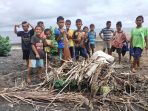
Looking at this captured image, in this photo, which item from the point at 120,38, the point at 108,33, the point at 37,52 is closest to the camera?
the point at 37,52

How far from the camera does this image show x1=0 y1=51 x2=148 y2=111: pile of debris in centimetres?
635

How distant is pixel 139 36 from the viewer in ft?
30.6

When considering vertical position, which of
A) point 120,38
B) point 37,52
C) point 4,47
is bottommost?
point 4,47

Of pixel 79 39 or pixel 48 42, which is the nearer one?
pixel 48 42

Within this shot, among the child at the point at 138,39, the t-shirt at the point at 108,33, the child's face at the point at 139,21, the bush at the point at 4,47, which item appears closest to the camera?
the child's face at the point at 139,21

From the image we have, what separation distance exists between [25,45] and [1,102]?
108 inches

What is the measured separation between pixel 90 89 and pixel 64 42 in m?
2.36

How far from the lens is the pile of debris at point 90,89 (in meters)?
6.35

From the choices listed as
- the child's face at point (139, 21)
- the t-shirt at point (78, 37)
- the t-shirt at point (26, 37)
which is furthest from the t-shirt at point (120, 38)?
the t-shirt at point (26, 37)

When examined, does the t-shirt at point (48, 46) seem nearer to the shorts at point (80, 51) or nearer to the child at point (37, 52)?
the shorts at point (80, 51)

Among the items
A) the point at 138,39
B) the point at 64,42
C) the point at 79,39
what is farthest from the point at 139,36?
the point at 64,42

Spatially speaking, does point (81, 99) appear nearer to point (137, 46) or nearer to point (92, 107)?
point (92, 107)

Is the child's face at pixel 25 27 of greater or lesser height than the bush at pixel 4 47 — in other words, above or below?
above

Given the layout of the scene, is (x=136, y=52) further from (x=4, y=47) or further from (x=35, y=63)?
(x=4, y=47)
